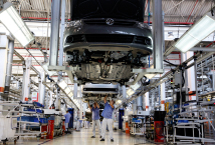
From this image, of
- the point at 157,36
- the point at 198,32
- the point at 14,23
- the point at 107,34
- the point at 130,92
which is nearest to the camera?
the point at 107,34

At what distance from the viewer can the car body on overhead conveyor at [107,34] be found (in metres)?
3.62

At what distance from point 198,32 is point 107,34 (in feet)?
6.64

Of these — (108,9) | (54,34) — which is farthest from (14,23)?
(108,9)

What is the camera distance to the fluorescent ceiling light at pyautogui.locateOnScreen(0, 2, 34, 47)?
4293 millimetres

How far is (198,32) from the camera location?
4.41 meters

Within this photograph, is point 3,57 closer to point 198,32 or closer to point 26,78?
point 26,78

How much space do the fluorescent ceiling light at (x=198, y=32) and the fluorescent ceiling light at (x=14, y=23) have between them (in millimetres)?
3452

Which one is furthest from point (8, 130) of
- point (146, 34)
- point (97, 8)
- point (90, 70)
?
point (146, 34)

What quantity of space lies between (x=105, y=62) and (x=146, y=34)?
106cm

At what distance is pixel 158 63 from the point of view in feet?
12.7

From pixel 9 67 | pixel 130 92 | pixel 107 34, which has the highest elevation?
pixel 9 67

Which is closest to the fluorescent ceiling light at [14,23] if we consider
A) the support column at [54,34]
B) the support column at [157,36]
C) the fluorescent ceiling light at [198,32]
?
the support column at [54,34]

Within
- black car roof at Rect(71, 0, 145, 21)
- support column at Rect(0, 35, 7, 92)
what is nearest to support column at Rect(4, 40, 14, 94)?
support column at Rect(0, 35, 7, 92)

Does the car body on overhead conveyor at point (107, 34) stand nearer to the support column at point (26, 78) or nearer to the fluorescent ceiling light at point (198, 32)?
the fluorescent ceiling light at point (198, 32)
